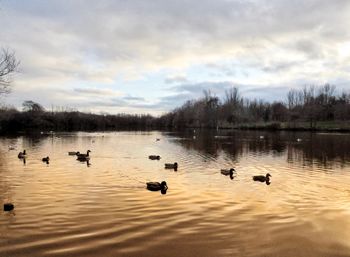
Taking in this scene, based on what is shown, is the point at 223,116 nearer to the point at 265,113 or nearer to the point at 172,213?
the point at 265,113

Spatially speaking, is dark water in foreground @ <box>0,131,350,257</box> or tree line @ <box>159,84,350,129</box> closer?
dark water in foreground @ <box>0,131,350,257</box>

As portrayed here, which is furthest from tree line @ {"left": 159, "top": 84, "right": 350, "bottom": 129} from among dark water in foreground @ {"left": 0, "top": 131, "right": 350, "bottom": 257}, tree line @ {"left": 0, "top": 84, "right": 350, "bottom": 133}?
dark water in foreground @ {"left": 0, "top": 131, "right": 350, "bottom": 257}

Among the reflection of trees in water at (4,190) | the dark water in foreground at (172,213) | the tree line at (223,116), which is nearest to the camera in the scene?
the dark water in foreground at (172,213)

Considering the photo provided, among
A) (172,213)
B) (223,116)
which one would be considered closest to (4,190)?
(172,213)

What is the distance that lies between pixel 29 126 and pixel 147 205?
117 metres

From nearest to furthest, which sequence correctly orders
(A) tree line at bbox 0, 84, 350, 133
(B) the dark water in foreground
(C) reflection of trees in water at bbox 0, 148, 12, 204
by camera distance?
(B) the dark water in foreground, (C) reflection of trees in water at bbox 0, 148, 12, 204, (A) tree line at bbox 0, 84, 350, 133

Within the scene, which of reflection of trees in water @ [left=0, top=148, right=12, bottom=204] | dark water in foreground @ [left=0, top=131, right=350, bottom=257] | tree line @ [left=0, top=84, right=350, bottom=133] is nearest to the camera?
dark water in foreground @ [left=0, top=131, right=350, bottom=257]

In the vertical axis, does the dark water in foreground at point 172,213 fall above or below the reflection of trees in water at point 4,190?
below

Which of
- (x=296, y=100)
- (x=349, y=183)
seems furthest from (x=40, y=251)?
(x=296, y=100)

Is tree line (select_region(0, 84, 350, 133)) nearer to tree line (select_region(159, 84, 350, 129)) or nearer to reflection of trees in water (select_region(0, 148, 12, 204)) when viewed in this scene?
tree line (select_region(159, 84, 350, 129))

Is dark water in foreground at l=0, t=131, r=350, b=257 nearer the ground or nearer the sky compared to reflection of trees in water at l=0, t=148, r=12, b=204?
nearer the ground

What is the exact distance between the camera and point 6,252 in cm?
1055

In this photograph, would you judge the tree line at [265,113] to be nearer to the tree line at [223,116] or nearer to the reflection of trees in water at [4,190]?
the tree line at [223,116]

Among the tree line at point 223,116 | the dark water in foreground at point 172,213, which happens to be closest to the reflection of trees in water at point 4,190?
the dark water in foreground at point 172,213
